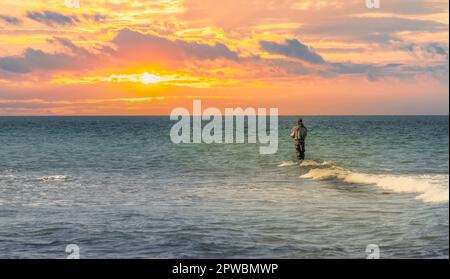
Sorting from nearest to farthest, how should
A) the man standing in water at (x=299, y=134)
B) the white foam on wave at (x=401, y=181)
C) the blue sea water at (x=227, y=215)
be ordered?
the blue sea water at (x=227, y=215) → the white foam on wave at (x=401, y=181) → the man standing in water at (x=299, y=134)

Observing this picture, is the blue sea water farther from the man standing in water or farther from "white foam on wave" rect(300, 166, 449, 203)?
the man standing in water

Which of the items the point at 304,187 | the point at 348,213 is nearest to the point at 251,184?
the point at 304,187

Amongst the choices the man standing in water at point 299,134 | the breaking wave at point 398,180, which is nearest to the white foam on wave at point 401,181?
the breaking wave at point 398,180

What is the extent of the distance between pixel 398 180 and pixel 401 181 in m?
0.69

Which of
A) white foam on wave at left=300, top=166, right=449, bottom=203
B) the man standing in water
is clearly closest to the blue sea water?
white foam on wave at left=300, top=166, right=449, bottom=203

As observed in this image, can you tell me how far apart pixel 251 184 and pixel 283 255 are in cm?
1479

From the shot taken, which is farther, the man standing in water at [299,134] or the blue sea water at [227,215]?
the man standing in water at [299,134]

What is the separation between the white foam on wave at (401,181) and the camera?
73.5ft

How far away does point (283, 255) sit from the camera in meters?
13.9

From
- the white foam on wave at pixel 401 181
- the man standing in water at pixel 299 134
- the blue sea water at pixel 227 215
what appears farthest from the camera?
the man standing in water at pixel 299 134

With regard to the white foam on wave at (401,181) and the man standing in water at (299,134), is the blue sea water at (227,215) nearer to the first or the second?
the white foam on wave at (401,181)

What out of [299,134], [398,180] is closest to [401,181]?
[398,180]

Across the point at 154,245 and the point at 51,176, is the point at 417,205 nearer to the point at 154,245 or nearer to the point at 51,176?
the point at 154,245

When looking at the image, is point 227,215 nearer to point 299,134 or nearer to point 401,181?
point 401,181
